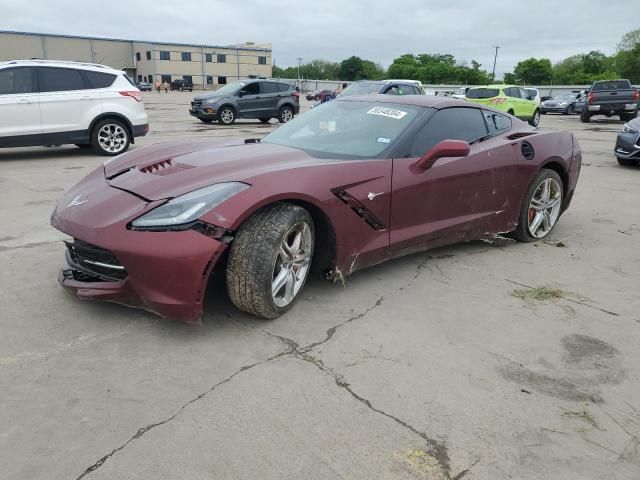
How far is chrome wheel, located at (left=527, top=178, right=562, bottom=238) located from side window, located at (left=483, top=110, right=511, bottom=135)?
0.65 meters

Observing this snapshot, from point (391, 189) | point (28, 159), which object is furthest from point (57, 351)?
point (28, 159)

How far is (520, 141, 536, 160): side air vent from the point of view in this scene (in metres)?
4.64

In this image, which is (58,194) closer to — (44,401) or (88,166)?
(88,166)

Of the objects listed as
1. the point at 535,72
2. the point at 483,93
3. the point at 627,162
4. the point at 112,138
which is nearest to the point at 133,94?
the point at 112,138

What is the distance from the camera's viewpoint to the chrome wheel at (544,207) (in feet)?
16.2

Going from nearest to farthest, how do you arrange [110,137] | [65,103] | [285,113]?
[65,103] → [110,137] → [285,113]

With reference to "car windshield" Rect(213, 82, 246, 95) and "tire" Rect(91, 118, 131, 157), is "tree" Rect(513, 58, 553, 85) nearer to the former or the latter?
"car windshield" Rect(213, 82, 246, 95)

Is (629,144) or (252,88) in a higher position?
(252,88)

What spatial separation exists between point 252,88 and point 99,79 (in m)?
9.34

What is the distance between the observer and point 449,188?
12.9ft

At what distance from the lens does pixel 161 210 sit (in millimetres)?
2781

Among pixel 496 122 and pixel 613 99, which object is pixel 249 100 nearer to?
pixel 496 122

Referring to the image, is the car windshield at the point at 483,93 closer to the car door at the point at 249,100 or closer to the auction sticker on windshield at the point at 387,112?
the car door at the point at 249,100

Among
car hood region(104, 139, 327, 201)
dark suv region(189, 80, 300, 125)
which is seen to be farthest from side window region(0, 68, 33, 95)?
dark suv region(189, 80, 300, 125)
